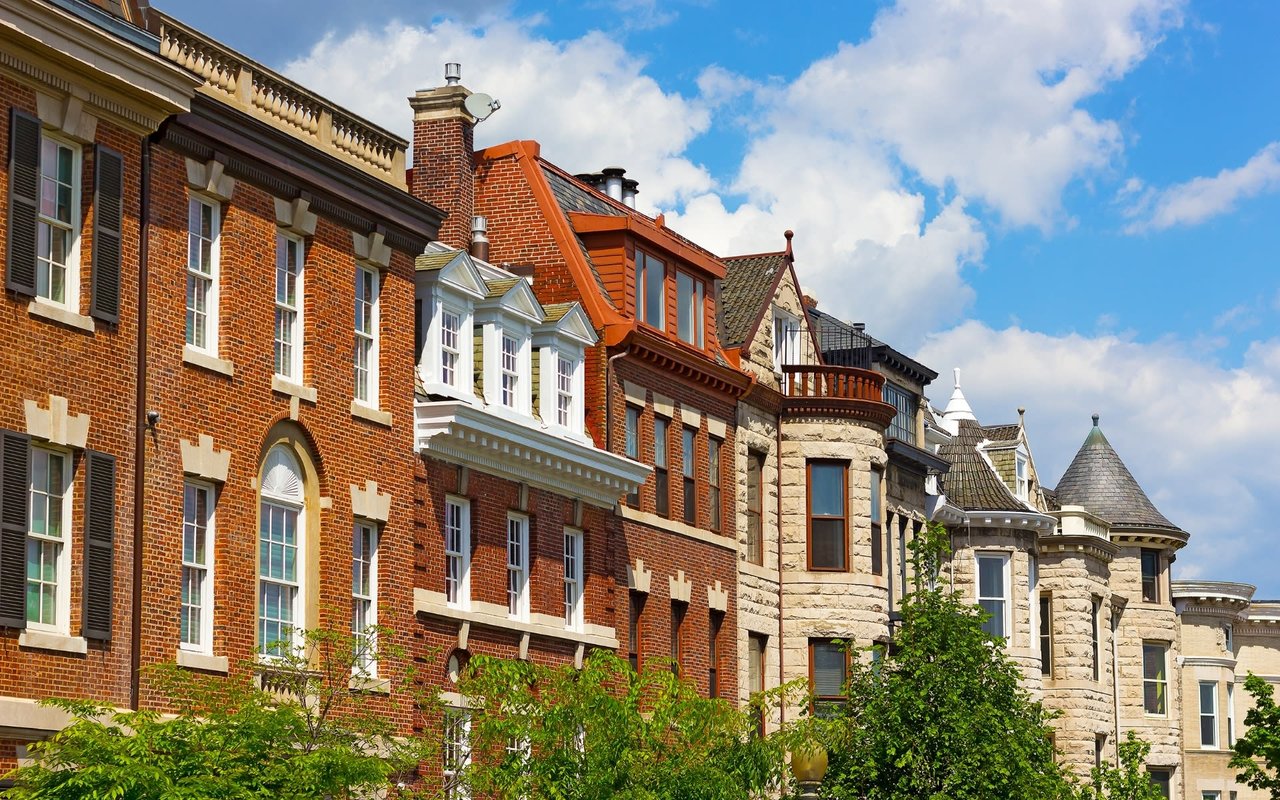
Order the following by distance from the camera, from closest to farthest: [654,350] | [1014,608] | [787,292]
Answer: [654,350]
[787,292]
[1014,608]

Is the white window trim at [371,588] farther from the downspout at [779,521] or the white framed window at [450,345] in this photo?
the downspout at [779,521]

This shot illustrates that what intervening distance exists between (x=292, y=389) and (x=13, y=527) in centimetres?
667

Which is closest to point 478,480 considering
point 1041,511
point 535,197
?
point 535,197

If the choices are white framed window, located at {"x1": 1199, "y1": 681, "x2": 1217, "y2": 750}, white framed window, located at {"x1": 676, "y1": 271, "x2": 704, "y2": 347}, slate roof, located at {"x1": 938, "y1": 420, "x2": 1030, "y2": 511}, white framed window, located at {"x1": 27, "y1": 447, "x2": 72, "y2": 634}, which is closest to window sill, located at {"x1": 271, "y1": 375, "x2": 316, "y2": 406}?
white framed window, located at {"x1": 27, "y1": 447, "x2": 72, "y2": 634}

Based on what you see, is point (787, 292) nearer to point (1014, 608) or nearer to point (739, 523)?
point (739, 523)

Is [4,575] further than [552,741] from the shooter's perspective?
No

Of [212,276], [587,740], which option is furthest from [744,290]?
[212,276]

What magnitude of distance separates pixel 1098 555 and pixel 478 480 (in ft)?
108

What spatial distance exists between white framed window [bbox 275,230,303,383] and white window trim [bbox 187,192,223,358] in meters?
1.34

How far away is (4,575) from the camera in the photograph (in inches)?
1000

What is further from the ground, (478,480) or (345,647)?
(478,480)

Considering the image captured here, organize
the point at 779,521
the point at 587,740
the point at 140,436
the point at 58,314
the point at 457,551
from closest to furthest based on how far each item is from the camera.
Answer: the point at 58,314
the point at 140,436
the point at 587,740
the point at 457,551
the point at 779,521

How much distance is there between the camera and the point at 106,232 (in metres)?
27.6

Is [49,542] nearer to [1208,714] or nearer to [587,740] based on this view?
[587,740]
